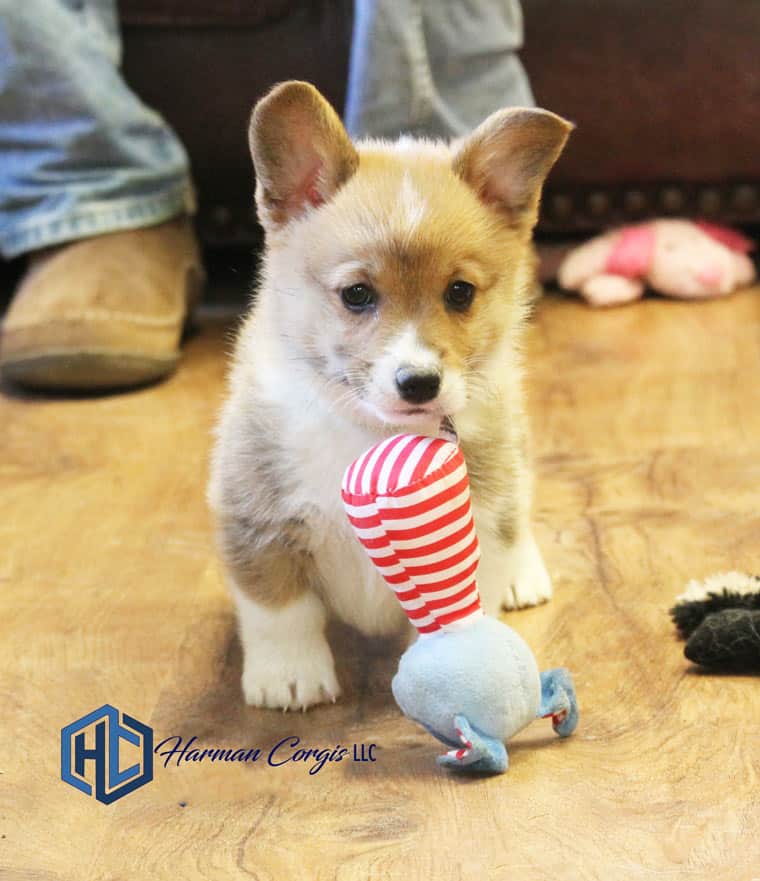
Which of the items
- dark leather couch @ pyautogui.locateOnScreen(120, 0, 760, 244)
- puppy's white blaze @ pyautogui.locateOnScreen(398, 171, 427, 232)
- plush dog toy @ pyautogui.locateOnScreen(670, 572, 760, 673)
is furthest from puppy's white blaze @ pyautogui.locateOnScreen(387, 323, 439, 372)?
dark leather couch @ pyautogui.locateOnScreen(120, 0, 760, 244)

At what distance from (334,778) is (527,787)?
20cm

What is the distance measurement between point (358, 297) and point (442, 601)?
0.34 meters

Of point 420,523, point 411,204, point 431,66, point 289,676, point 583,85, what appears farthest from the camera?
point 583,85

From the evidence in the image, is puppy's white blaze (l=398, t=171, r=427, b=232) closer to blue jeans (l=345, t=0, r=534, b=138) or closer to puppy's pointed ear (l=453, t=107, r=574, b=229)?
puppy's pointed ear (l=453, t=107, r=574, b=229)

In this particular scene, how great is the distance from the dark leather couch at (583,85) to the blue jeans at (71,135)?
174 millimetres

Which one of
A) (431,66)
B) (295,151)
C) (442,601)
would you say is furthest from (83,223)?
(442,601)

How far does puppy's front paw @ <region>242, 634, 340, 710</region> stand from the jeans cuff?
141 centimetres

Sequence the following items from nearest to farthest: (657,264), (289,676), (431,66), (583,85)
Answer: (289,676), (431,66), (583,85), (657,264)

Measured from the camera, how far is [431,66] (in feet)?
8.09

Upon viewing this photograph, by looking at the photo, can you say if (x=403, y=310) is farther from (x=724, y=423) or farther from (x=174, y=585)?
(x=724, y=423)

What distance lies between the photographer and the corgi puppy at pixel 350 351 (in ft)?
4.10

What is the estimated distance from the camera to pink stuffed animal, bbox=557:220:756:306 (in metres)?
2.91

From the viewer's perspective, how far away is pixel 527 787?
3.94ft

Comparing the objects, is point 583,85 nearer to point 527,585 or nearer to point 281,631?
point 527,585
